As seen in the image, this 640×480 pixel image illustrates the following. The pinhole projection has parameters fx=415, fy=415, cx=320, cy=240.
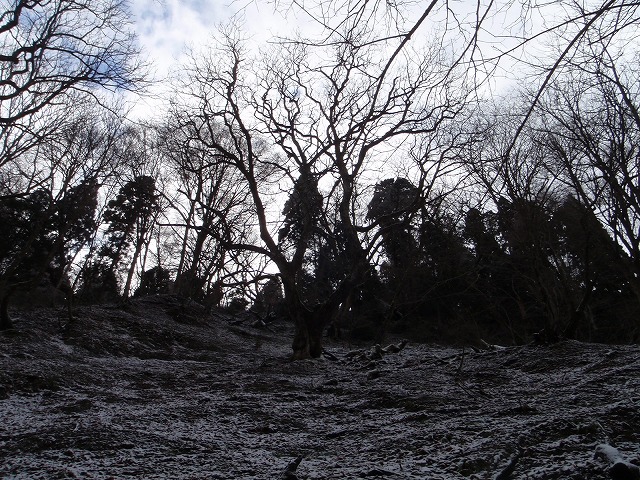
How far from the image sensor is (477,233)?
13.1 metres

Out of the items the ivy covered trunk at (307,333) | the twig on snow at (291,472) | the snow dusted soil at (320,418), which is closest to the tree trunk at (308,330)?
the ivy covered trunk at (307,333)

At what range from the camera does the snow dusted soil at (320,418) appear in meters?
1.99

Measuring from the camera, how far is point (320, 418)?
3.32 m

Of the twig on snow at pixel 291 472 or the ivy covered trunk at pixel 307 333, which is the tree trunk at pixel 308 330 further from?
the twig on snow at pixel 291 472

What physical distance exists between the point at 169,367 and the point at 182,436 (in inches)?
156

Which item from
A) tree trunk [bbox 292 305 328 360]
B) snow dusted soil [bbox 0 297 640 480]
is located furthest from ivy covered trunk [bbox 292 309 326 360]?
snow dusted soil [bbox 0 297 640 480]

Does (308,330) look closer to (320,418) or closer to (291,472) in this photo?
(320,418)

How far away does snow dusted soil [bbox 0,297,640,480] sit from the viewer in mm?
1991

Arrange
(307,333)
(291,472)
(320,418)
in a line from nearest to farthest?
(291,472) < (320,418) < (307,333)

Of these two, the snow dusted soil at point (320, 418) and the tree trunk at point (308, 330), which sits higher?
the tree trunk at point (308, 330)

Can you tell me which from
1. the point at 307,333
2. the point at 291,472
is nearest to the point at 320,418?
the point at 291,472

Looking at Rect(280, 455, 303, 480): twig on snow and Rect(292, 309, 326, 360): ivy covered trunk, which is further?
Rect(292, 309, 326, 360): ivy covered trunk

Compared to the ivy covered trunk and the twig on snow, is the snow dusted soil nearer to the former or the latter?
the twig on snow

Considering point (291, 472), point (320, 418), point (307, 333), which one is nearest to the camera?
point (291, 472)
